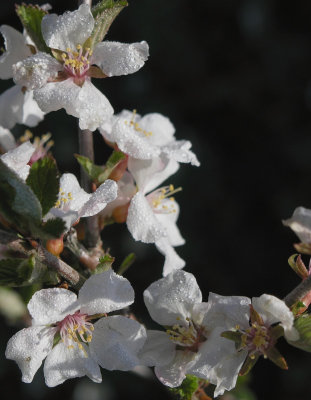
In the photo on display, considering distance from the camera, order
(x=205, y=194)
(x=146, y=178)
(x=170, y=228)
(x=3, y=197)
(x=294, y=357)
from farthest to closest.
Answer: (x=205, y=194) → (x=294, y=357) → (x=170, y=228) → (x=146, y=178) → (x=3, y=197)

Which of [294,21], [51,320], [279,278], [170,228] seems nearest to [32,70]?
[51,320]

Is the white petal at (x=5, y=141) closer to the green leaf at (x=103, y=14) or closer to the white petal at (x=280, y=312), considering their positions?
the green leaf at (x=103, y=14)

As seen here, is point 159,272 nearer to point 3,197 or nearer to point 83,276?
point 83,276

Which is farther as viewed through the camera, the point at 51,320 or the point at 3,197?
the point at 51,320

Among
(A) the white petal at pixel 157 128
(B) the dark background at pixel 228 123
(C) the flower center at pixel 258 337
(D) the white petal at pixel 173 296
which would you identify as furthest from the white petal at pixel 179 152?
(B) the dark background at pixel 228 123

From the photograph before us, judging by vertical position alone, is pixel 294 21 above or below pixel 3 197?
below

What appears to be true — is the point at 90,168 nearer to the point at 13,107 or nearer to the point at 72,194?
the point at 72,194

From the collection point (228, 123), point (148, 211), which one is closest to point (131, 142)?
point (148, 211)
